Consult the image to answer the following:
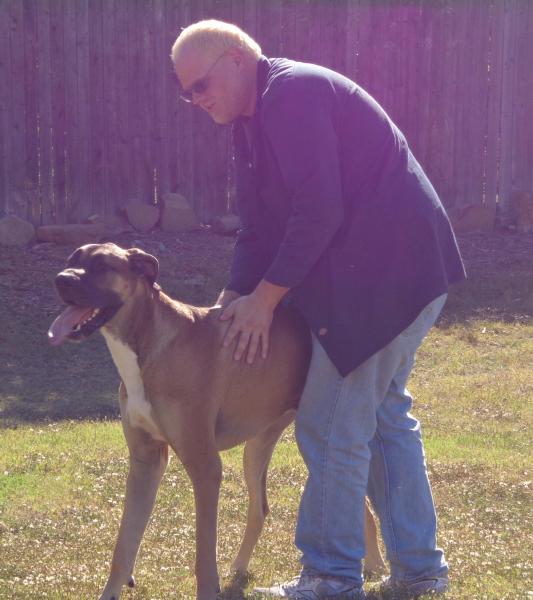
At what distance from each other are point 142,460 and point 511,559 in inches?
71.5

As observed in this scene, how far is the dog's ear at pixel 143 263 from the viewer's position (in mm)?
4391

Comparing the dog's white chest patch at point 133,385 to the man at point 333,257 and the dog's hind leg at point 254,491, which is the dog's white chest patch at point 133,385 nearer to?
the man at point 333,257

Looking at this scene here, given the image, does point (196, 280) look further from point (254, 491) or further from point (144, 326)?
point (144, 326)

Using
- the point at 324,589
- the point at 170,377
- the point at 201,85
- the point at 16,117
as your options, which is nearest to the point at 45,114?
the point at 16,117

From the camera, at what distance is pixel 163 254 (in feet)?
37.2

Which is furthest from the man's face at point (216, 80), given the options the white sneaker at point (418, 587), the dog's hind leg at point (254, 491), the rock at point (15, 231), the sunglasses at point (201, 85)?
the rock at point (15, 231)

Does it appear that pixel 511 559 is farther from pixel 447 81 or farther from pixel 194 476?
pixel 447 81

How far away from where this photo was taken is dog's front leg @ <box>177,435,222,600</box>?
4.28m

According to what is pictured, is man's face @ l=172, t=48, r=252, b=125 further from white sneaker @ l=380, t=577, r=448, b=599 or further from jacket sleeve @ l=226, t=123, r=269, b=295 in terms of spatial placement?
white sneaker @ l=380, t=577, r=448, b=599

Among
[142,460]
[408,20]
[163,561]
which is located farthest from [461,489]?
[408,20]

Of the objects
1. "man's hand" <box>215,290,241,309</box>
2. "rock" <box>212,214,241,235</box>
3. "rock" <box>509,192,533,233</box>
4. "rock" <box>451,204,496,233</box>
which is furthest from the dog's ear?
"rock" <box>509,192,533,233</box>

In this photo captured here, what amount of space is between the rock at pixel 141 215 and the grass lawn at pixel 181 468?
48cm

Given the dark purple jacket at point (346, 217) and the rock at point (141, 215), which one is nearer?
the dark purple jacket at point (346, 217)

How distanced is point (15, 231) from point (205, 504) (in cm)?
748
